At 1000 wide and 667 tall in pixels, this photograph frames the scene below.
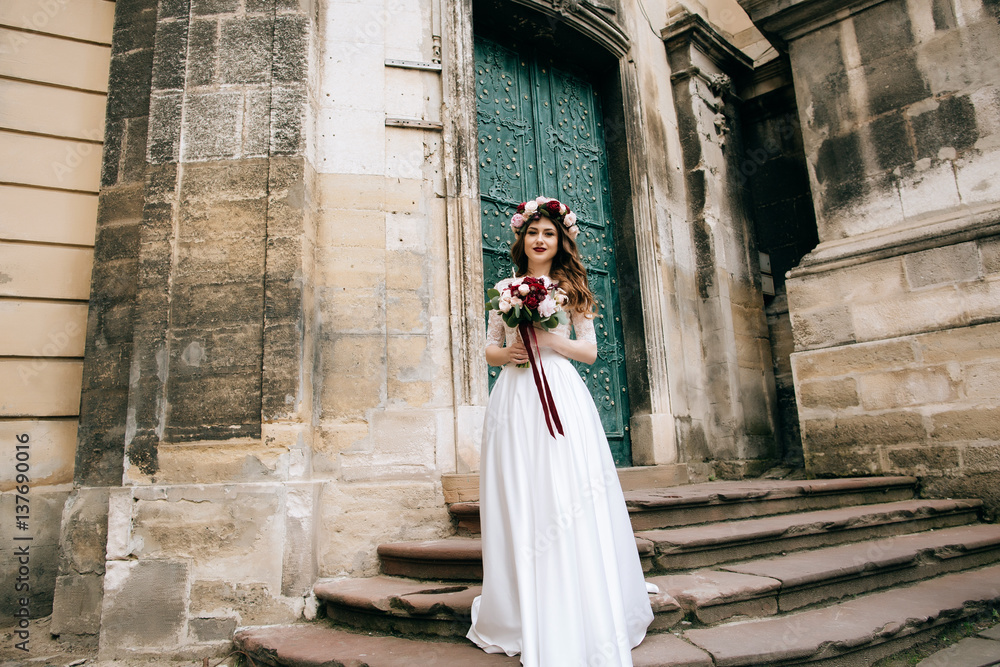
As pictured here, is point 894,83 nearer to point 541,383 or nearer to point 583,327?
point 583,327

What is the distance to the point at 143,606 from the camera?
3.64m

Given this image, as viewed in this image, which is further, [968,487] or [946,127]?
[946,127]

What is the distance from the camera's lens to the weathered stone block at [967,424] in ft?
15.9

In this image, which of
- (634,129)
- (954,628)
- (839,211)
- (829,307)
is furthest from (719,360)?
(954,628)

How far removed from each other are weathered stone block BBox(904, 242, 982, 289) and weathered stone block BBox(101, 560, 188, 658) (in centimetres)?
581

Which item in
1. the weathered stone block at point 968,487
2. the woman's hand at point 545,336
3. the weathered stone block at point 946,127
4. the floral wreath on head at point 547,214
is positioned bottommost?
the weathered stone block at point 968,487

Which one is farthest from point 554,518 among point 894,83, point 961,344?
point 894,83

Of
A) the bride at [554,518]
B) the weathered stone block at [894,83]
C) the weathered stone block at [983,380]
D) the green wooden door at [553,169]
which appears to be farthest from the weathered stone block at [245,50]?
the weathered stone block at [983,380]

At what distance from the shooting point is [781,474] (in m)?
6.36

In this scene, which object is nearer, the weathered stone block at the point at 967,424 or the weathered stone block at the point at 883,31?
the weathered stone block at the point at 967,424

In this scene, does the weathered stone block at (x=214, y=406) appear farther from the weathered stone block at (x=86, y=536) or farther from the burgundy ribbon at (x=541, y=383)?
the burgundy ribbon at (x=541, y=383)

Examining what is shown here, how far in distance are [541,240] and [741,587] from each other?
1.92m

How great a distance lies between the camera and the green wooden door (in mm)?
5609

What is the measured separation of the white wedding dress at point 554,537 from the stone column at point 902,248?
12.0 ft
